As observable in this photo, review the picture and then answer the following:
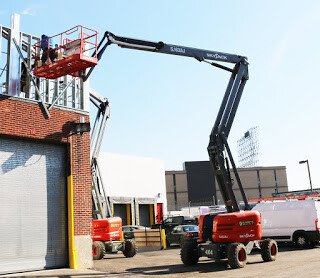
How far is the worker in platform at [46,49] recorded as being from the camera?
13.1 metres

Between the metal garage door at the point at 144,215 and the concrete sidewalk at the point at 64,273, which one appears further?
the metal garage door at the point at 144,215

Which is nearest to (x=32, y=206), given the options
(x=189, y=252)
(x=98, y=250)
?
(x=98, y=250)

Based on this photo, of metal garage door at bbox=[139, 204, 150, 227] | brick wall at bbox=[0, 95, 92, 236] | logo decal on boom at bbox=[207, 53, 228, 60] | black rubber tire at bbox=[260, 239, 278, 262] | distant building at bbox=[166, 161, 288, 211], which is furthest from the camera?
distant building at bbox=[166, 161, 288, 211]

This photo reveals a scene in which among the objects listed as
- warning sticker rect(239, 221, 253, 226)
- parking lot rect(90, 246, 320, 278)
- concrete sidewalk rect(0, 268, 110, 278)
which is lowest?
parking lot rect(90, 246, 320, 278)

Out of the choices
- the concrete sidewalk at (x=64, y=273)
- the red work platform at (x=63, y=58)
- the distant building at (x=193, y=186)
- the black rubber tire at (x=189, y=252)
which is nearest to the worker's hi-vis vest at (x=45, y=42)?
the red work platform at (x=63, y=58)

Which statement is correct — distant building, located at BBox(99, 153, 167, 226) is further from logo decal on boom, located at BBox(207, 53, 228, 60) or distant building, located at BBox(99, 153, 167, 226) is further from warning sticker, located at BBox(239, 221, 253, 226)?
warning sticker, located at BBox(239, 221, 253, 226)

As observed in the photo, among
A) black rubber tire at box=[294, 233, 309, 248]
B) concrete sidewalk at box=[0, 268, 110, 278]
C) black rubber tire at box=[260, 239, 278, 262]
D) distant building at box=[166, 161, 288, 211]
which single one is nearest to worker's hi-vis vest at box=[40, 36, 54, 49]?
concrete sidewalk at box=[0, 268, 110, 278]

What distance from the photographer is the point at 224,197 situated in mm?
14828

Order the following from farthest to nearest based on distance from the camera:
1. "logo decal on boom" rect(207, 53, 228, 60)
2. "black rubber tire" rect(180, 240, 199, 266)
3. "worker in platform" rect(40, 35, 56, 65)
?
"logo decal on boom" rect(207, 53, 228, 60)
"black rubber tire" rect(180, 240, 199, 266)
"worker in platform" rect(40, 35, 56, 65)

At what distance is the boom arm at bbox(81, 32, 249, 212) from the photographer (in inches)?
572

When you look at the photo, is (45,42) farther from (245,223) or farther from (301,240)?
(301,240)

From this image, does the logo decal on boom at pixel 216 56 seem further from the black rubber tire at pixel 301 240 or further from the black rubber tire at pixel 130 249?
the black rubber tire at pixel 301 240

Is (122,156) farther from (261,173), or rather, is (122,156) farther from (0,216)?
(261,173)

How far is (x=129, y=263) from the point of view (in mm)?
15602
